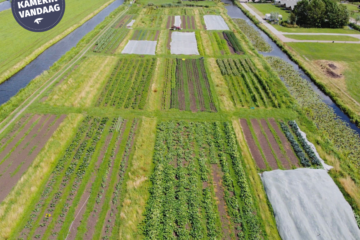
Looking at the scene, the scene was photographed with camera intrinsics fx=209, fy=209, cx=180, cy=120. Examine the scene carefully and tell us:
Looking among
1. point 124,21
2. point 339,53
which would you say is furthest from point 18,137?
point 339,53

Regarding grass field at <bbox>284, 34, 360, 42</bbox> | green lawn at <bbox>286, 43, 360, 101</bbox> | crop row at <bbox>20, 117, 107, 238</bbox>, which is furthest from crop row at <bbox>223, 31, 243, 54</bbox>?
crop row at <bbox>20, 117, 107, 238</bbox>

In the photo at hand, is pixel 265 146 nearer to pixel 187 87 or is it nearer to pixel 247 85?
pixel 247 85

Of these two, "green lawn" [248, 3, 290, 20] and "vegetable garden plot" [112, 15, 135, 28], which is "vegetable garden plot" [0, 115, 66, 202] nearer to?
"vegetable garden plot" [112, 15, 135, 28]

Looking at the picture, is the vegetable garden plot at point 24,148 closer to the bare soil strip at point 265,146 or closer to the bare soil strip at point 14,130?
the bare soil strip at point 14,130

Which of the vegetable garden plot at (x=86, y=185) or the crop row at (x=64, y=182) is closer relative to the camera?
the vegetable garden plot at (x=86, y=185)

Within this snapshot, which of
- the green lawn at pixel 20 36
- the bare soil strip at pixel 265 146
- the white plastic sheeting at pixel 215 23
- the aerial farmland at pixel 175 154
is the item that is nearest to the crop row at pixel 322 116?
the aerial farmland at pixel 175 154

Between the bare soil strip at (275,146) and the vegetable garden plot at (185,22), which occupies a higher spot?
the vegetable garden plot at (185,22)
